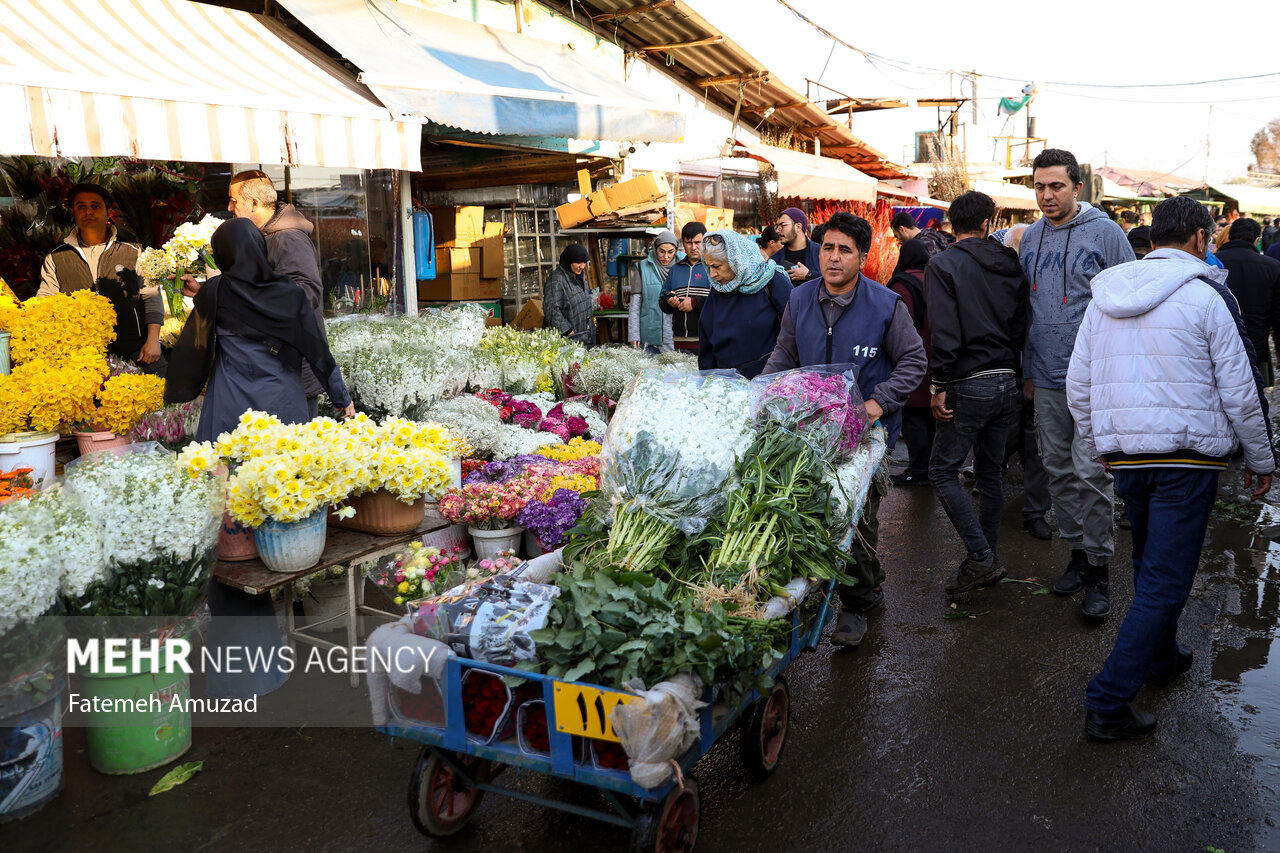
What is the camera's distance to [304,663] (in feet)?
13.9

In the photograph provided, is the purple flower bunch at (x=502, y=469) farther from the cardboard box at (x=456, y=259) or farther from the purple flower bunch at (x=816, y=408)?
the cardboard box at (x=456, y=259)

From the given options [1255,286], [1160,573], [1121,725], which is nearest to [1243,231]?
[1255,286]

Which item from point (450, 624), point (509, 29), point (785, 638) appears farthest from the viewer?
point (509, 29)

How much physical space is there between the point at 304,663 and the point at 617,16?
9552 millimetres

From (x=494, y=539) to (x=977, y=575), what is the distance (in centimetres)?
266

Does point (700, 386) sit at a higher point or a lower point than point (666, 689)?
higher

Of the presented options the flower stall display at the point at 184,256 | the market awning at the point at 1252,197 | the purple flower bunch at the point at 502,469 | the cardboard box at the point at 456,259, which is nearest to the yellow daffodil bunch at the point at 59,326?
Answer: the flower stall display at the point at 184,256

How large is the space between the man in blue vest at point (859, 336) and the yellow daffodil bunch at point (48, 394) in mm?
3756

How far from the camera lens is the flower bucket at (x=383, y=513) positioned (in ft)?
13.2

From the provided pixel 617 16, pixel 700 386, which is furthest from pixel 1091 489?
pixel 617 16

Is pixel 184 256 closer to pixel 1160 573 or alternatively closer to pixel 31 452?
pixel 31 452

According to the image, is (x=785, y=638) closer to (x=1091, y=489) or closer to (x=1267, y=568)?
(x=1091, y=489)

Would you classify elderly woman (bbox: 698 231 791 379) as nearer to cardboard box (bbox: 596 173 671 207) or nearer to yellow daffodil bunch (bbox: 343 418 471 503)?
yellow daffodil bunch (bbox: 343 418 471 503)

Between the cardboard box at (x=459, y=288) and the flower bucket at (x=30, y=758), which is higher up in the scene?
the cardboard box at (x=459, y=288)
